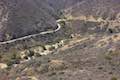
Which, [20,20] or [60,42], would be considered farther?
[20,20]

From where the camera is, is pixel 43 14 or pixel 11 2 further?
pixel 43 14

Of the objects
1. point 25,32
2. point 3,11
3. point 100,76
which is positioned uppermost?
point 3,11

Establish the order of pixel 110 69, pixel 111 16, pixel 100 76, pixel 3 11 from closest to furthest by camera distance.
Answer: pixel 100 76, pixel 110 69, pixel 3 11, pixel 111 16

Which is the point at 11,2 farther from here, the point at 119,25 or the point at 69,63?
the point at 69,63

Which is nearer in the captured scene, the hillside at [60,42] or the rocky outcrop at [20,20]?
the hillside at [60,42]

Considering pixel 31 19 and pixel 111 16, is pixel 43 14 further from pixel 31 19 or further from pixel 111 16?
pixel 111 16

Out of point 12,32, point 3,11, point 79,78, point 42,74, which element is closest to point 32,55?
point 12,32

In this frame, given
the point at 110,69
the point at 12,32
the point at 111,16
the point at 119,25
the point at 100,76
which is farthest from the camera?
the point at 111,16

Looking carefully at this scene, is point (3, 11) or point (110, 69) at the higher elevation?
point (3, 11)

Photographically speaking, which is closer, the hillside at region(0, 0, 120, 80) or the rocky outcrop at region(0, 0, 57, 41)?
the hillside at region(0, 0, 120, 80)

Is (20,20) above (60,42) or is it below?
above

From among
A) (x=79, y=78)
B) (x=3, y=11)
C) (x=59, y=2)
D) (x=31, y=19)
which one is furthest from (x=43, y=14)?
(x=79, y=78)
